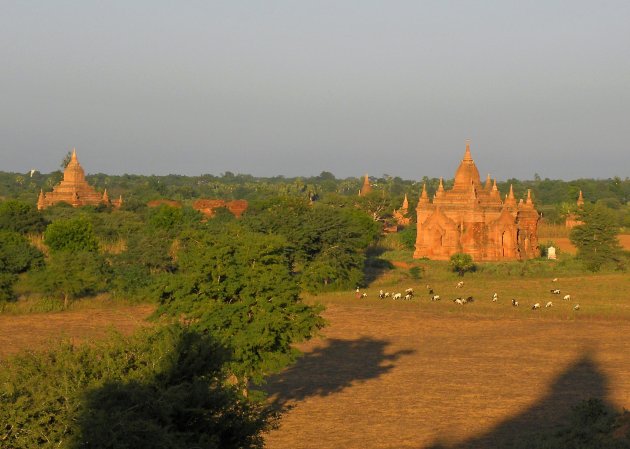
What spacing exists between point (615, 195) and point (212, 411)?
473 ft

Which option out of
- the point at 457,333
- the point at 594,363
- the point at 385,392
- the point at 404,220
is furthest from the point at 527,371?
the point at 404,220

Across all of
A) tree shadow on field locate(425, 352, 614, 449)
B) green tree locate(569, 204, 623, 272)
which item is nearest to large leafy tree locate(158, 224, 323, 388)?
tree shadow on field locate(425, 352, 614, 449)

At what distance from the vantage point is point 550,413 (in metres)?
23.3

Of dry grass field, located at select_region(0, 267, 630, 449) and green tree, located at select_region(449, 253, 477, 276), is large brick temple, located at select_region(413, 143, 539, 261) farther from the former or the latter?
dry grass field, located at select_region(0, 267, 630, 449)

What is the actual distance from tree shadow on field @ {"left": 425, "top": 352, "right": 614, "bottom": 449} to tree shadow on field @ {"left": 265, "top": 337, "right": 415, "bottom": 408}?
15.5 feet

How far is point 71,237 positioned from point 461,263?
2131 centimetres

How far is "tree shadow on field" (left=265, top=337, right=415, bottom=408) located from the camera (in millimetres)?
26391

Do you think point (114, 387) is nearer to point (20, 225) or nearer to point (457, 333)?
point (457, 333)

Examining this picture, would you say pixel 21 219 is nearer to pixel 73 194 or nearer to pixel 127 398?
pixel 73 194

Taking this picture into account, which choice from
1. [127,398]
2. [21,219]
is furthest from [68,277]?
[127,398]

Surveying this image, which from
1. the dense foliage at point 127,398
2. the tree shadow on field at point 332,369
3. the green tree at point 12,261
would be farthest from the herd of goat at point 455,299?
the dense foliage at point 127,398

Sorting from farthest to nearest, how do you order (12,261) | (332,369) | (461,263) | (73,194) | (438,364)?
(73,194) → (461,263) → (12,261) → (438,364) → (332,369)

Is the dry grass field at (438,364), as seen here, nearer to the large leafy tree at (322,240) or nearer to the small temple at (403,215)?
the large leafy tree at (322,240)

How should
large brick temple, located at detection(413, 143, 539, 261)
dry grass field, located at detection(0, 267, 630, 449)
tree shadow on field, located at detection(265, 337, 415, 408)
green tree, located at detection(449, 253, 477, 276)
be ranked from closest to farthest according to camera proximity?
dry grass field, located at detection(0, 267, 630, 449) < tree shadow on field, located at detection(265, 337, 415, 408) < green tree, located at detection(449, 253, 477, 276) < large brick temple, located at detection(413, 143, 539, 261)
